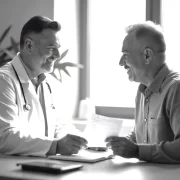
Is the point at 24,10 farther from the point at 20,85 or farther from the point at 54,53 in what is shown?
the point at 20,85

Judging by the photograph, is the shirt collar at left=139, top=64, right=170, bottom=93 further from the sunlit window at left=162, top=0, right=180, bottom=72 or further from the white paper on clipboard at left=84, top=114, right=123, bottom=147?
the sunlit window at left=162, top=0, right=180, bottom=72

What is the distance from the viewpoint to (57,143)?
208 cm

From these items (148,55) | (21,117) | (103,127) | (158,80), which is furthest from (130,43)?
(21,117)

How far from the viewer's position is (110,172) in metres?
1.64

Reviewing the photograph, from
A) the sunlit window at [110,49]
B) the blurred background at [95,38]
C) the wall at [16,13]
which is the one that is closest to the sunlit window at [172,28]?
the blurred background at [95,38]

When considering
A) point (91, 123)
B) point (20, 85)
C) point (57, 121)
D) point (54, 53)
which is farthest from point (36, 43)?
point (91, 123)

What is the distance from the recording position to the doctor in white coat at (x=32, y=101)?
6.80ft

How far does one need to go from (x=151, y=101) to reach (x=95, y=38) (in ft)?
6.52

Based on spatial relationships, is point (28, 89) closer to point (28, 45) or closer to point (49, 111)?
point (49, 111)

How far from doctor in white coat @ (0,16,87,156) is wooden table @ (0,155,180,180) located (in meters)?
0.19

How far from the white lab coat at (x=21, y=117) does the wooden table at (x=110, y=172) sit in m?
0.17

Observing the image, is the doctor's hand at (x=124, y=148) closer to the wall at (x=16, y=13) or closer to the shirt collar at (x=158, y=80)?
the shirt collar at (x=158, y=80)

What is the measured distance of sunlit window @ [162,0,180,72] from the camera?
3.55 m

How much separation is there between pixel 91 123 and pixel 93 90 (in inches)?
77.8
